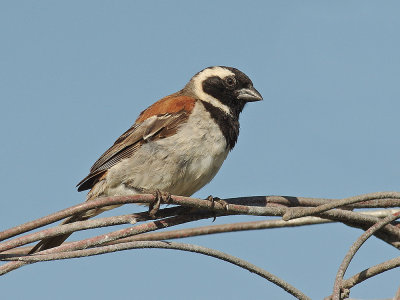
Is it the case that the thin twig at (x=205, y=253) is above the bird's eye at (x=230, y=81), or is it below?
below

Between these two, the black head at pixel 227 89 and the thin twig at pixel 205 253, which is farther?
the black head at pixel 227 89

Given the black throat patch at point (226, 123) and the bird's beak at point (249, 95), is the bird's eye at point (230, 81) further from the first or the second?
the black throat patch at point (226, 123)

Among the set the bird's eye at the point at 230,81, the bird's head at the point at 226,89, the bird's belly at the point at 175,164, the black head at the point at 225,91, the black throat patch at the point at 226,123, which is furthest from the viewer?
the bird's eye at the point at 230,81

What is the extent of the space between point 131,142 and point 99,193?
482 mm

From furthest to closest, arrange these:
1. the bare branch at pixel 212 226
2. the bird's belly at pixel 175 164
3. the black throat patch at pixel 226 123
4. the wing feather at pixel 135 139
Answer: the black throat patch at pixel 226 123 → the wing feather at pixel 135 139 → the bird's belly at pixel 175 164 → the bare branch at pixel 212 226

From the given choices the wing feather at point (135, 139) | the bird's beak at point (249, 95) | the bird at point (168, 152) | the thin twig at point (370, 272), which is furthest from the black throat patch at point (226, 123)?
the thin twig at point (370, 272)

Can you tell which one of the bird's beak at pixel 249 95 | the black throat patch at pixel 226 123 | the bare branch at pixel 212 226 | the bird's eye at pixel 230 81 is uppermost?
the bird's eye at pixel 230 81

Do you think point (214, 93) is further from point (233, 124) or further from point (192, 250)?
point (192, 250)

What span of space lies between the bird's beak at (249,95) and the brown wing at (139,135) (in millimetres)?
692

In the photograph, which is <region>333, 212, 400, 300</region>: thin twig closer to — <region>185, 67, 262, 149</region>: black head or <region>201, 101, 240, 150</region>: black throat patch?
<region>201, 101, 240, 150</region>: black throat patch

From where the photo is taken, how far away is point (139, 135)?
5.19 meters

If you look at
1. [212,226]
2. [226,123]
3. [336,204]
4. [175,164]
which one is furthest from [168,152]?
[336,204]

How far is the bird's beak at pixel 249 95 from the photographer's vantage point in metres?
5.91

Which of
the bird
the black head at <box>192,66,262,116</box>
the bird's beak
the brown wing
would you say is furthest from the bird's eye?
the brown wing
